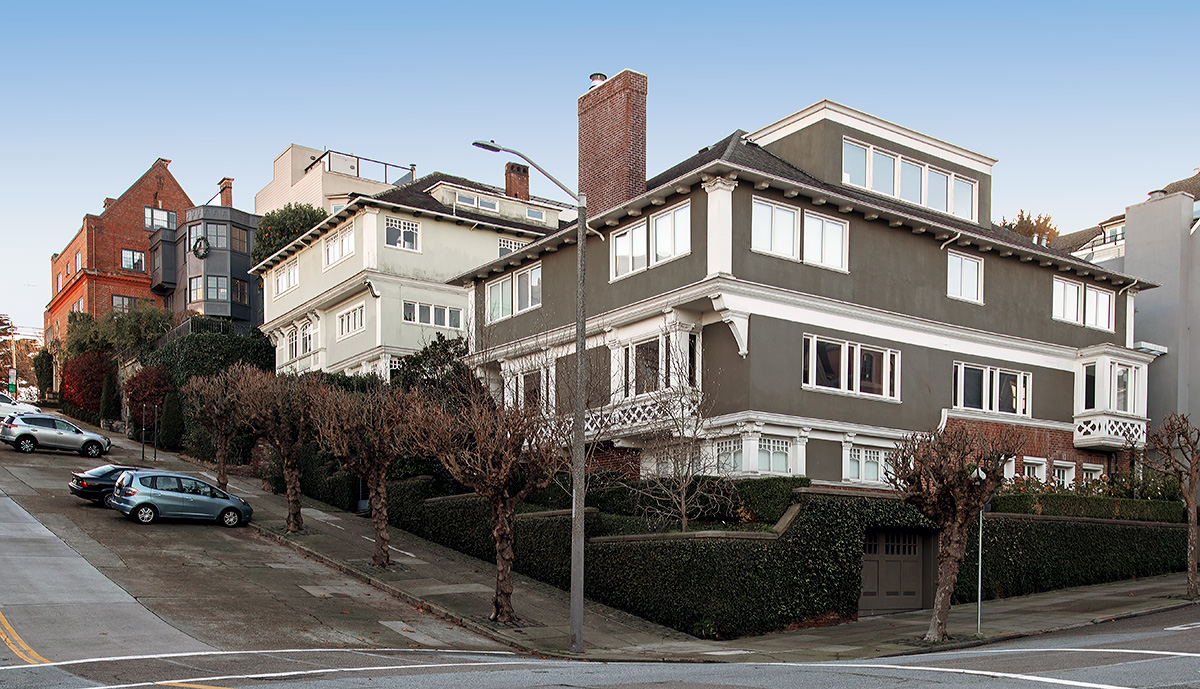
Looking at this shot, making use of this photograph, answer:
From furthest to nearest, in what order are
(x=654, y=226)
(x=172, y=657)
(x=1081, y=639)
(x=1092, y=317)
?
(x=1092, y=317), (x=654, y=226), (x=1081, y=639), (x=172, y=657)

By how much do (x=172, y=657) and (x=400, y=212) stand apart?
28.7 meters

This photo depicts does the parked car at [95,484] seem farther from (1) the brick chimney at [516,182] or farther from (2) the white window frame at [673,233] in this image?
(1) the brick chimney at [516,182]

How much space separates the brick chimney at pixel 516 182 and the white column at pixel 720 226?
942 inches

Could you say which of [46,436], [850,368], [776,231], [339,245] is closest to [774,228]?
[776,231]

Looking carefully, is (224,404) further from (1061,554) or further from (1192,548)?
(1192,548)

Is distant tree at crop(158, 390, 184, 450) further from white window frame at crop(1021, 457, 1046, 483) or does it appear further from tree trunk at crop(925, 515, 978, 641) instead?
tree trunk at crop(925, 515, 978, 641)

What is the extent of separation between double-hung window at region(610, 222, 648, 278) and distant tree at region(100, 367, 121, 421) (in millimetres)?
39212

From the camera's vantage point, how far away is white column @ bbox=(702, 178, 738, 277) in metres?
25.8

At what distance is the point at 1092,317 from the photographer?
115 ft

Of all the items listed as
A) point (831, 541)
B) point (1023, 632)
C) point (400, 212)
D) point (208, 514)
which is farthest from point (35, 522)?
point (1023, 632)

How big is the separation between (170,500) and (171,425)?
19.9m

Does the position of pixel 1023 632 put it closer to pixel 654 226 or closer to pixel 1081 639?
pixel 1081 639

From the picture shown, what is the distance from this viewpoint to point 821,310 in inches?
1088

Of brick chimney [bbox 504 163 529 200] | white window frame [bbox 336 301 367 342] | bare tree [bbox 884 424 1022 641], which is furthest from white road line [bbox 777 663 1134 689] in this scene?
brick chimney [bbox 504 163 529 200]
